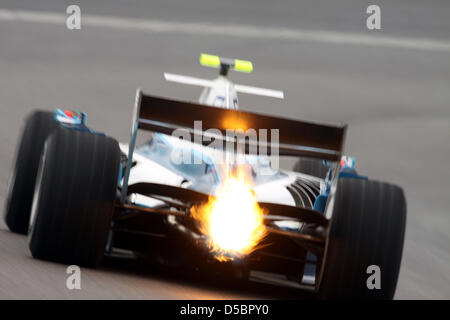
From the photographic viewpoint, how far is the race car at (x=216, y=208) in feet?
21.4

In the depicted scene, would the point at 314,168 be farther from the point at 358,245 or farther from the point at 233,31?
the point at 233,31

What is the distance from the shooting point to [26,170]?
8336mm

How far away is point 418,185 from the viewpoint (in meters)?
15.8

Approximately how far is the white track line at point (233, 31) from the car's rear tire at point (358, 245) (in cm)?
2474

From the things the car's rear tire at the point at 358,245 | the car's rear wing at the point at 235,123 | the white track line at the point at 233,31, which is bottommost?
the car's rear tire at the point at 358,245

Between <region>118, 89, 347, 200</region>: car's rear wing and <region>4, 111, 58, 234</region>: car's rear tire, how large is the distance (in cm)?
170

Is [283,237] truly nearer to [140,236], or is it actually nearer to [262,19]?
[140,236]

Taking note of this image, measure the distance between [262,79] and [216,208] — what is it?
1923 cm
